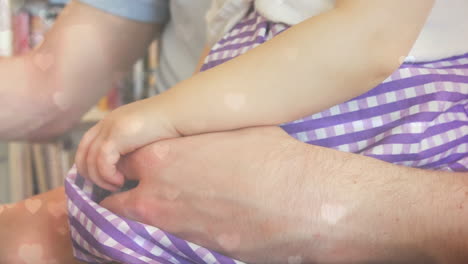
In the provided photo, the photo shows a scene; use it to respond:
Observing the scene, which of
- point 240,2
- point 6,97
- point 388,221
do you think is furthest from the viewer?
point 6,97

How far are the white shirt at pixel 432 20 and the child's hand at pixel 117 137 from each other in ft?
0.66

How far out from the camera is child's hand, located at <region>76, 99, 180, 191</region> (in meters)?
0.52

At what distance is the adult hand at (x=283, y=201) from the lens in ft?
1.62

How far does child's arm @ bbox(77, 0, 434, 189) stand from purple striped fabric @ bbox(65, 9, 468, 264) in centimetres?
3

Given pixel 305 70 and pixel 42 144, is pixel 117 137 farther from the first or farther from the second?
pixel 42 144

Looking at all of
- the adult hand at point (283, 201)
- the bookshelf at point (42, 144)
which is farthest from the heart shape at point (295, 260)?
the bookshelf at point (42, 144)

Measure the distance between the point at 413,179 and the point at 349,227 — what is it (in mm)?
91

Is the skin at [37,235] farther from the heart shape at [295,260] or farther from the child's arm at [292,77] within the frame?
the heart shape at [295,260]

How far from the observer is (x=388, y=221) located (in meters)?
0.49

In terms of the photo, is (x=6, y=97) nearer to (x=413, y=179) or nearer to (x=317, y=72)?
(x=317, y=72)

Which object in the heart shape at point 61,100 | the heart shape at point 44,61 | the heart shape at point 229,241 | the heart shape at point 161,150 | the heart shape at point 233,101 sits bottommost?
the heart shape at point 61,100

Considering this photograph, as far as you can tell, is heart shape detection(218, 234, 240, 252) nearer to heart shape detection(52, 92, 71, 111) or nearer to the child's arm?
the child's arm

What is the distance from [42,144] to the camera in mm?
1467

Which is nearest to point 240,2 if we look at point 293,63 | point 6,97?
point 293,63
